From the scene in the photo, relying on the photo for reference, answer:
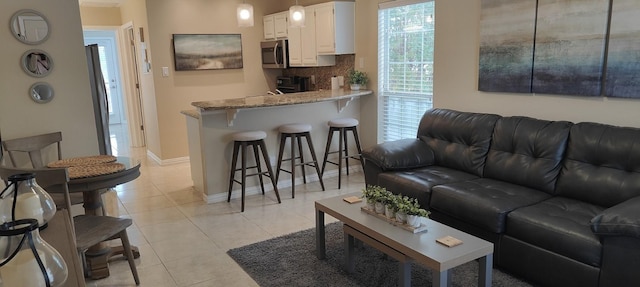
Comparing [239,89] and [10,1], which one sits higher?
[10,1]

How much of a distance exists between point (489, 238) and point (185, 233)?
7.70 feet

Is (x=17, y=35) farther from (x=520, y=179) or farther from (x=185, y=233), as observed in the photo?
(x=520, y=179)

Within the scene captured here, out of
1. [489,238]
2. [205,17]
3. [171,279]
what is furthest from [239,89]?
[489,238]

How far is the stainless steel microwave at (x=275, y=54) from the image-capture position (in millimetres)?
6036

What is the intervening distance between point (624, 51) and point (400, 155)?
1.69 m

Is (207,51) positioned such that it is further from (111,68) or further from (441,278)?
(111,68)

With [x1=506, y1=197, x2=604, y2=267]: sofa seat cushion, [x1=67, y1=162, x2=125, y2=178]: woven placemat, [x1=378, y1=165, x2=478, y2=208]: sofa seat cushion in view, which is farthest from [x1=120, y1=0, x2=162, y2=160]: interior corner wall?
[x1=506, y1=197, x2=604, y2=267]: sofa seat cushion

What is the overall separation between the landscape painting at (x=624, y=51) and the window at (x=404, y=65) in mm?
1742

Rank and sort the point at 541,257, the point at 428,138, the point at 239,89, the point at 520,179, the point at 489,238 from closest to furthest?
the point at 541,257 < the point at 489,238 < the point at 520,179 < the point at 428,138 < the point at 239,89

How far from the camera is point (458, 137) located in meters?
3.67

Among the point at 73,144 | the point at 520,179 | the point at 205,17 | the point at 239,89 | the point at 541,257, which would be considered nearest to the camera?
the point at 541,257

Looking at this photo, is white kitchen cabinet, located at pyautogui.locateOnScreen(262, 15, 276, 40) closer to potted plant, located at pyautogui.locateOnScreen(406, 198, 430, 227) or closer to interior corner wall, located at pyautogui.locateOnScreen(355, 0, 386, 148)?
interior corner wall, located at pyautogui.locateOnScreen(355, 0, 386, 148)

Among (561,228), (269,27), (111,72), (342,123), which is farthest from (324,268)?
(111,72)

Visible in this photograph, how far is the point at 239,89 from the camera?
6.43 metres
